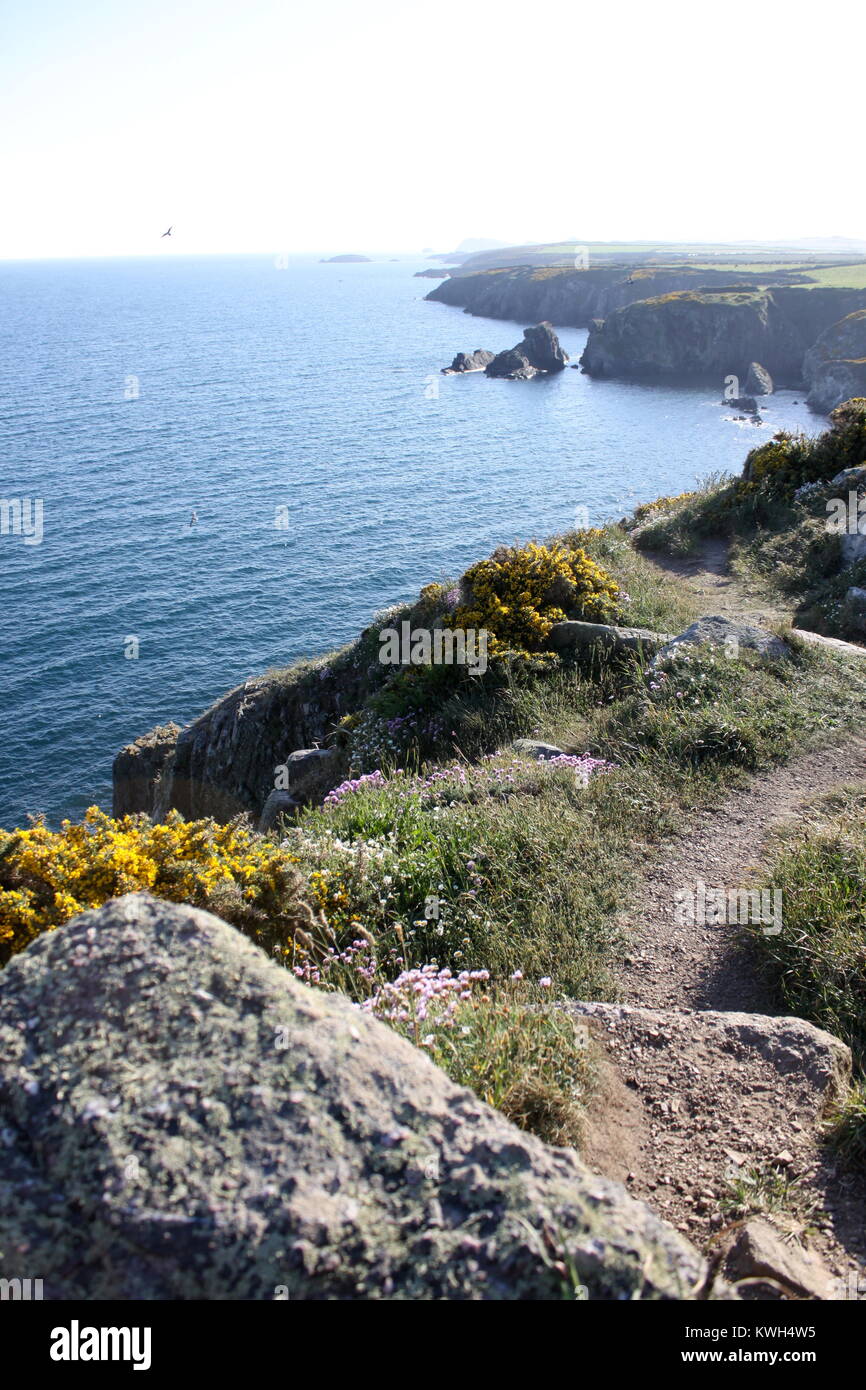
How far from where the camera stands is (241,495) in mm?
59219

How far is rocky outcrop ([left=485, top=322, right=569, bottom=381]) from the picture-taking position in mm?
105938

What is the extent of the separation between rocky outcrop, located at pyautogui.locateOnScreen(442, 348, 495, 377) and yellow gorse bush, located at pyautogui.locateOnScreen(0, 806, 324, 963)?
107230 mm

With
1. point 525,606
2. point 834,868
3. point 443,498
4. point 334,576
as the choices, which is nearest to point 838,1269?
point 834,868

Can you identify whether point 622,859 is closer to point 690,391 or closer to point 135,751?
point 135,751

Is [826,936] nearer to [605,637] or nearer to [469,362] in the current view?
[605,637]

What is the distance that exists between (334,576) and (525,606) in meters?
33.9

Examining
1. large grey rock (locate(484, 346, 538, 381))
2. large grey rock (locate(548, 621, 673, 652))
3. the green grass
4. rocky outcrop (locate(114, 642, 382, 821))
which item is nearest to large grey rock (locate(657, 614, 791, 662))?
large grey rock (locate(548, 621, 673, 652))

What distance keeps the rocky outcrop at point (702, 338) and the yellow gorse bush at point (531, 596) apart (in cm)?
10450

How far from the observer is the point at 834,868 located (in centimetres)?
702

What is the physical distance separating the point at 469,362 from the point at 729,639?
106381mm

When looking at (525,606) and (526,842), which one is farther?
(525,606)

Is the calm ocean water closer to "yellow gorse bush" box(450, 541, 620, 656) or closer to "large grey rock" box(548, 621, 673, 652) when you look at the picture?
"yellow gorse bush" box(450, 541, 620, 656)

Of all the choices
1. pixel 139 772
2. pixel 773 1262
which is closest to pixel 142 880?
pixel 773 1262

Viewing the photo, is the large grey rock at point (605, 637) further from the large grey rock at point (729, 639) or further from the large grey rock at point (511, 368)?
the large grey rock at point (511, 368)
